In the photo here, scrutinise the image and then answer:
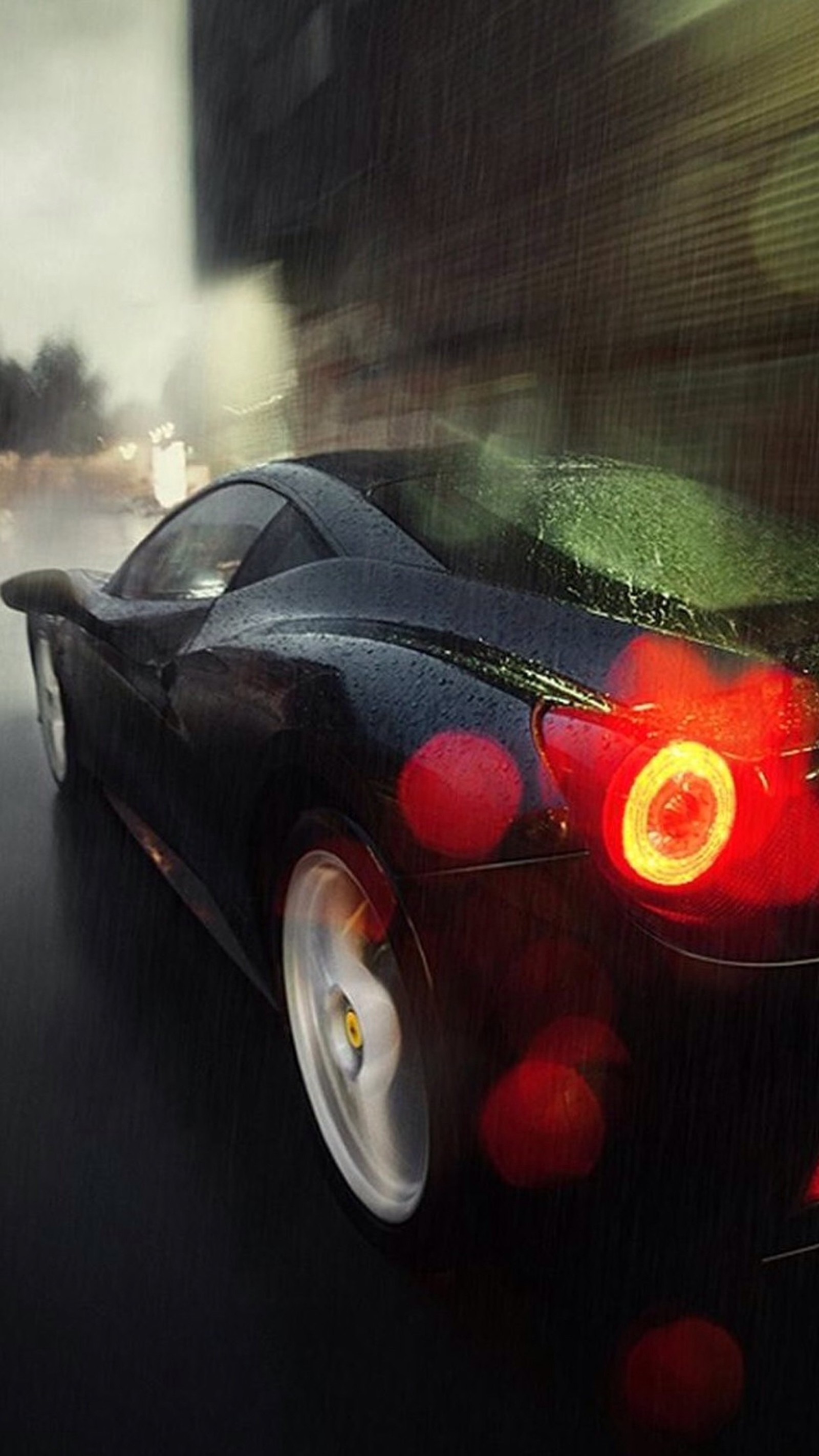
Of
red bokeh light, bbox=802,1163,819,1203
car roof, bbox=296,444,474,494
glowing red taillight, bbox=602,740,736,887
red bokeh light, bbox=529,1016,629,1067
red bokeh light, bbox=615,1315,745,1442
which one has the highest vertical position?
car roof, bbox=296,444,474,494

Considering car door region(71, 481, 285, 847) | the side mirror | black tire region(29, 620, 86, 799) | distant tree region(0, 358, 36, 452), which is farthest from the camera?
distant tree region(0, 358, 36, 452)

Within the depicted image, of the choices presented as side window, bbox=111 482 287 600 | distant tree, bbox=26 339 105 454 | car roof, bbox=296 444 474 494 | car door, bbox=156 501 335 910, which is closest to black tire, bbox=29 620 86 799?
side window, bbox=111 482 287 600

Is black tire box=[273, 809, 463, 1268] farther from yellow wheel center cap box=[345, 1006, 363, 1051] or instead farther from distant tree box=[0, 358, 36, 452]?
distant tree box=[0, 358, 36, 452]

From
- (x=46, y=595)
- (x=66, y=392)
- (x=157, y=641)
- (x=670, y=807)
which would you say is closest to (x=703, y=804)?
(x=670, y=807)

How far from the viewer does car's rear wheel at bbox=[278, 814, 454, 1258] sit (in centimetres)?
207

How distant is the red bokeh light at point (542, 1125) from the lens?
1.79 m

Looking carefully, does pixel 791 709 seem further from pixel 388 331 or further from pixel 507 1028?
pixel 388 331

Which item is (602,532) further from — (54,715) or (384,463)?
(54,715)

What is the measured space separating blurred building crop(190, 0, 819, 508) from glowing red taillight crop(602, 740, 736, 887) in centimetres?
217

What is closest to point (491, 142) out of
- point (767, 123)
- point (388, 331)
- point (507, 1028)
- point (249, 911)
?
point (388, 331)

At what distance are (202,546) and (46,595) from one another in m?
1.15

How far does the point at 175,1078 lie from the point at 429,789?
1.33 meters

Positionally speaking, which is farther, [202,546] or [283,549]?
[202,546]

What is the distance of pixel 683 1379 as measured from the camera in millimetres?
2059
